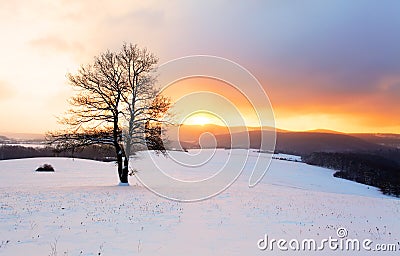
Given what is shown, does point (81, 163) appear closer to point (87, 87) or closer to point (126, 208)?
point (87, 87)

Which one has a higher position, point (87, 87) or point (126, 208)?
point (87, 87)

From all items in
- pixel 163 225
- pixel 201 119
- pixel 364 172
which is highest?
pixel 201 119

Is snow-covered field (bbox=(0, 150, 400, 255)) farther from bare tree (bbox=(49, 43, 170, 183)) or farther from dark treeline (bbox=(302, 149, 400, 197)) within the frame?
dark treeline (bbox=(302, 149, 400, 197))

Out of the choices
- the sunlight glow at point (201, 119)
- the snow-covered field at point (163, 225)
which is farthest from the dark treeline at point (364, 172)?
the snow-covered field at point (163, 225)

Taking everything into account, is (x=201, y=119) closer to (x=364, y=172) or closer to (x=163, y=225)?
(x=163, y=225)

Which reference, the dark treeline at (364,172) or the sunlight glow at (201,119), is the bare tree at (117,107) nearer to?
the sunlight glow at (201,119)

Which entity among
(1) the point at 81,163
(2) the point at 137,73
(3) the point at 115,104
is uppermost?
(2) the point at 137,73

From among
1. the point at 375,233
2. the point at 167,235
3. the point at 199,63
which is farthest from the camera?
the point at 199,63

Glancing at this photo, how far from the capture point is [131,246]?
333 inches

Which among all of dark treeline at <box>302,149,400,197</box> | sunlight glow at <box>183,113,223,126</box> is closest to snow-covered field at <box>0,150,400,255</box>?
sunlight glow at <box>183,113,223,126</box>

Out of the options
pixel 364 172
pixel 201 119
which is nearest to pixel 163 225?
pixel 201 119

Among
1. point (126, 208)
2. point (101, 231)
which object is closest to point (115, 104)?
point (126, 208)

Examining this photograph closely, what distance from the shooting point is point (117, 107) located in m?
23.9

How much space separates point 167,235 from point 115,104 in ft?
54.0
